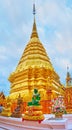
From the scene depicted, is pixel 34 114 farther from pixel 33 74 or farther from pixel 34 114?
pixel 33 74

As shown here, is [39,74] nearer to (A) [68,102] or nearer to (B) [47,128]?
(A) [68,102]

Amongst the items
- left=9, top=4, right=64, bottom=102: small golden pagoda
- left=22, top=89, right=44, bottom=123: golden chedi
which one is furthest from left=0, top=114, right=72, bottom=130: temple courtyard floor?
left=9, top=4, right=64, bottom=102: small golden pagoda

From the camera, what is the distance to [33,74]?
1722cm

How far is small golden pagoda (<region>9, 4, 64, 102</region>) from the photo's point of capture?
16578 mm

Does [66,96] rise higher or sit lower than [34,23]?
lower

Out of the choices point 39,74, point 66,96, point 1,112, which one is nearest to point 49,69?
point 39,74

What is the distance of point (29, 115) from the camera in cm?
642

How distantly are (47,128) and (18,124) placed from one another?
138 centimetres

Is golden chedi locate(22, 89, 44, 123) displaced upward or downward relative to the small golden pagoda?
downward

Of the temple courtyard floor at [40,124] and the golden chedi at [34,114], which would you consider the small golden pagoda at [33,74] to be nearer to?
the temple courtyard floor at [40,124]

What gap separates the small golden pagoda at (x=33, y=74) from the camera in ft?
54.4

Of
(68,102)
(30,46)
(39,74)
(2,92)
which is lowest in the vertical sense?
(68,102)

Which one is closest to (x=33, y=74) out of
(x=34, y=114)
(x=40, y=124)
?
(x=34, y=114)

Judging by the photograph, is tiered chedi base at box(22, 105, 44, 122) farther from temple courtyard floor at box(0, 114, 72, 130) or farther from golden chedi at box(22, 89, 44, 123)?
temple courtyard floor at box(0, 114, 72, 130)
